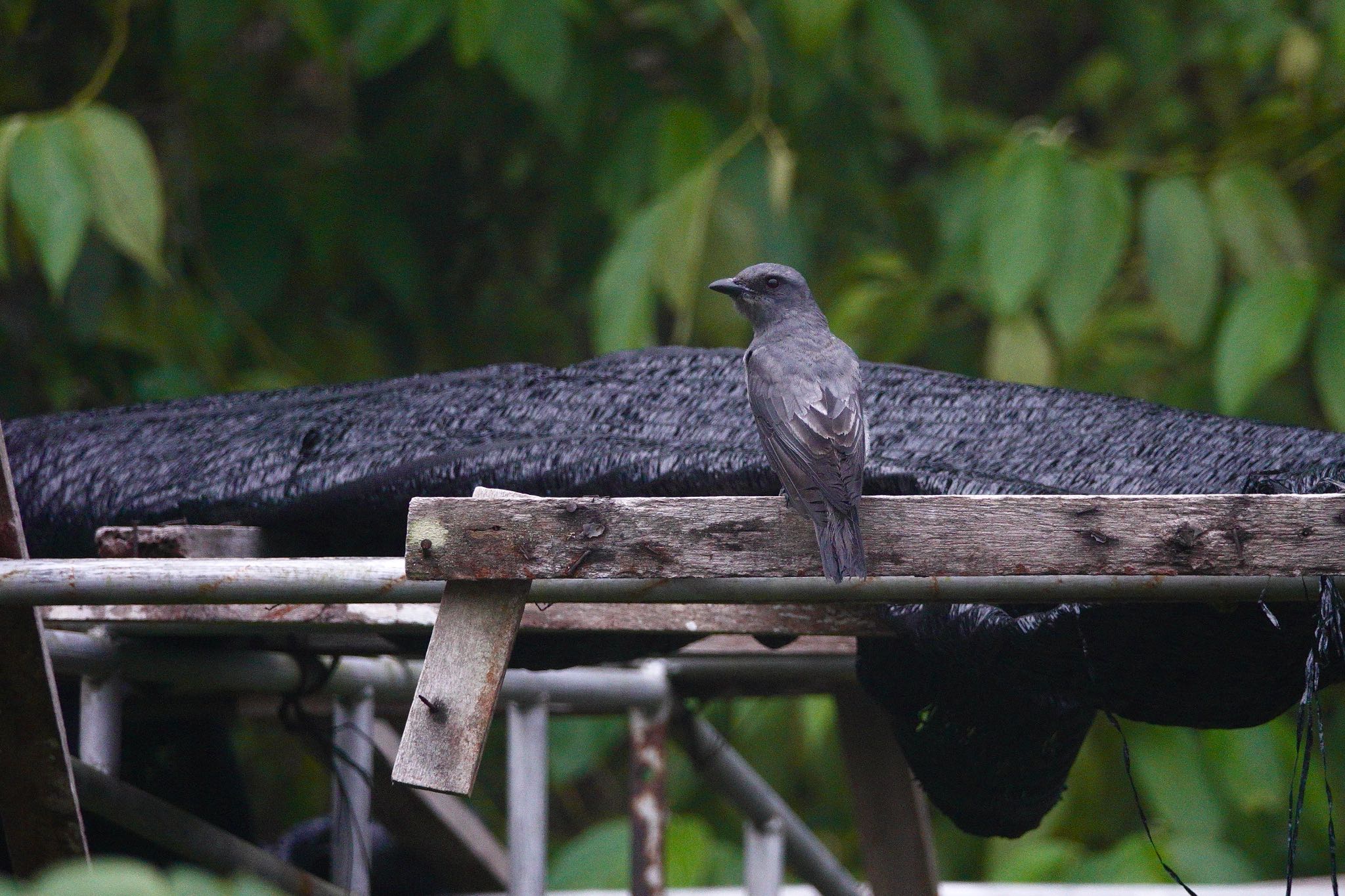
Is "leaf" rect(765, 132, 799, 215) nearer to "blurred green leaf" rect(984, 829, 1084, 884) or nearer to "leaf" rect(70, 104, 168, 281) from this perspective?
"leaf" rect(70, 104, 168, 281)

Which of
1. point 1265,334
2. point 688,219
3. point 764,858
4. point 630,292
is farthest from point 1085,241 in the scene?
point 764,858

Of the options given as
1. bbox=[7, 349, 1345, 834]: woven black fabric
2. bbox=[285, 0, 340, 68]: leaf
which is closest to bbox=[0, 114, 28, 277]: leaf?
bbox=[285, 0, 340, 68]: leaf

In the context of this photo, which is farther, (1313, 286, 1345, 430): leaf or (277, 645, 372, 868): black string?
(1313, 286, 1345, 430): leaf

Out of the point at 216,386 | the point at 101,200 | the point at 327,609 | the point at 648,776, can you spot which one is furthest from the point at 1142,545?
the point at 216,386

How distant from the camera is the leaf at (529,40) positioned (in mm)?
4770

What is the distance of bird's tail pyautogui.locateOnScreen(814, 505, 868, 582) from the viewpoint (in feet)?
5.59

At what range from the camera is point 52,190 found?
391 cm

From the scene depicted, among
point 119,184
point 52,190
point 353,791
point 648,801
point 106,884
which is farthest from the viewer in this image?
point 119,184

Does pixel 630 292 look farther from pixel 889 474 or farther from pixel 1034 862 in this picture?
pixel 889 474

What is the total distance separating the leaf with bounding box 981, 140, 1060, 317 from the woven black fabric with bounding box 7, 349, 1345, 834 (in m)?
1.95

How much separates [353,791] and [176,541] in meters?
0.76

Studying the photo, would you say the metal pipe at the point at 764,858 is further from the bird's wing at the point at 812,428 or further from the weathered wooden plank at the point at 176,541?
the weathered wooden plank at the point at 176,541

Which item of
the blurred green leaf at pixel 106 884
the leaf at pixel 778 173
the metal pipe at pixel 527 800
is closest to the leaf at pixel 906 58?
the leaf at pixel 778 173

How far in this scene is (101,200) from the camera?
4023 millimetres
